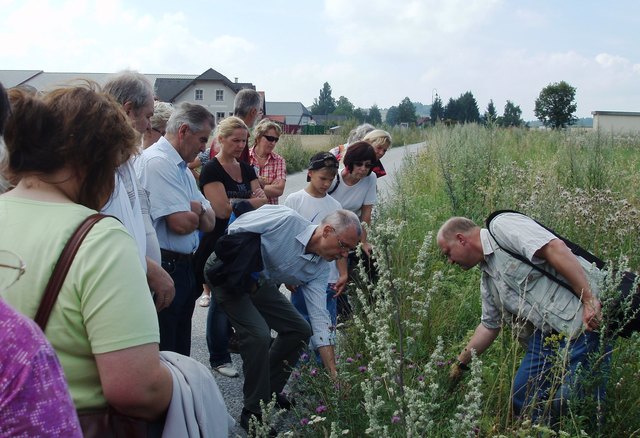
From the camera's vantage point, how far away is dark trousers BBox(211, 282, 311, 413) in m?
4.31

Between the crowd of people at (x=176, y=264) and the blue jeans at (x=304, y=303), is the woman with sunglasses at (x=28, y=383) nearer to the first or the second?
the crowd of people at (x=176, y=264)

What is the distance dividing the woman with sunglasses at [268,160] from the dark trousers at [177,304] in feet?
8.10

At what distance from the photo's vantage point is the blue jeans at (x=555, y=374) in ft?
10.3

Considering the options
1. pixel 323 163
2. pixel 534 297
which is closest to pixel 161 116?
pixel 323 163

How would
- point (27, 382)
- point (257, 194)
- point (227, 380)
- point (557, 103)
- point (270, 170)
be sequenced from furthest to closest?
point (557, 103), point (270, 170), point (257, 194), point (227, 380), point (27, 382)

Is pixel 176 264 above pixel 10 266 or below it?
below

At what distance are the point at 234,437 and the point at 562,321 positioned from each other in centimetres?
216

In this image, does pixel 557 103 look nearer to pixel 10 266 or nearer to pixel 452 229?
pixel 452 229

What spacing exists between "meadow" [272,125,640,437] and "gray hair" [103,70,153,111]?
1.56 meters

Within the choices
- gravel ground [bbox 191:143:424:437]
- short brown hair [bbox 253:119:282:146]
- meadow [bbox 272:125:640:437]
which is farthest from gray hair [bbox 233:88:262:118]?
gravel ground [bbox 191:143:424:437]

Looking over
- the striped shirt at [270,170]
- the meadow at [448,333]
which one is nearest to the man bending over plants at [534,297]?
the meadow at [448,333]

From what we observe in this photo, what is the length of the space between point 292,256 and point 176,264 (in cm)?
75

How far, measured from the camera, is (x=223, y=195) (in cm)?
561

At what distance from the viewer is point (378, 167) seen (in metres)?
6.59
